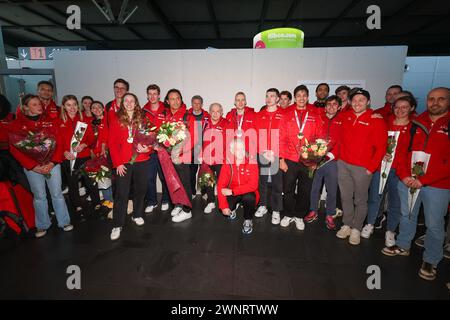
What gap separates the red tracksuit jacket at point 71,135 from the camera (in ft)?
10.3

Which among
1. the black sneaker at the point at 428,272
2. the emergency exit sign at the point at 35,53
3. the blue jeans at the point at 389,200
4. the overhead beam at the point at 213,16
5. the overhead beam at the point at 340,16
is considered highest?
the overhead beam at the point at 213,16

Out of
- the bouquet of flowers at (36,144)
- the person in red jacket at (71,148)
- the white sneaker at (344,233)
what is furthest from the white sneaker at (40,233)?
the white sneaker at (344,233)

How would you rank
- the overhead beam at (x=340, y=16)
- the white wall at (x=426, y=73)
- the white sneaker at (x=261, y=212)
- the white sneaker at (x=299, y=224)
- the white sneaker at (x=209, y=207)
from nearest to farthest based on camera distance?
the white sneaker at (x=299, y=224) < the white sneaker at (x=261, y=212) < the white sneaker at (x=209, y=207) < the overhead beam at (x=340, y=16) < the white wall at (x=426, y=73)

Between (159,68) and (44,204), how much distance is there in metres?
3.31

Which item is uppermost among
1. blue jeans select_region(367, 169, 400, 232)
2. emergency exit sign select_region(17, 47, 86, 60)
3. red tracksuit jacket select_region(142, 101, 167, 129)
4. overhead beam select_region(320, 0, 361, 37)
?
overhead beam select_region(320, 0, 361, 37)

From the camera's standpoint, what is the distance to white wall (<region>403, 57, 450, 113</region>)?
31.5 feet

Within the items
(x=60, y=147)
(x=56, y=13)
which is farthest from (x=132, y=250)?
(x=56, y=13)

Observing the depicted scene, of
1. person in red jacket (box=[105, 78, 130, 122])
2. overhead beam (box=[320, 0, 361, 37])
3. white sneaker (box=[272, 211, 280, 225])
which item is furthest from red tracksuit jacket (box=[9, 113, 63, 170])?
overhead beam (box=[320, 0, 361, 37])

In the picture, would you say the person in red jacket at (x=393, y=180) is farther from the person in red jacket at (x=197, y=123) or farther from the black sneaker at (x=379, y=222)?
the person in red jacket at (x=197, y=123)

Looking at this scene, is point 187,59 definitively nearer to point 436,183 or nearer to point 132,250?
point 132,250

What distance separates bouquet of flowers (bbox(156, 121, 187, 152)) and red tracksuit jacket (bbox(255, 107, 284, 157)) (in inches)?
44.2

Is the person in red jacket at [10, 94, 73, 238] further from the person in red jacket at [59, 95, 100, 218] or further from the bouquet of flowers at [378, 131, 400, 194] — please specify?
the bouquet of flowers at [378, 131, 400, 194]

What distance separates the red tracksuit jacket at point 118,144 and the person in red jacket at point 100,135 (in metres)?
0.21

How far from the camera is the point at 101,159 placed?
3.19m
